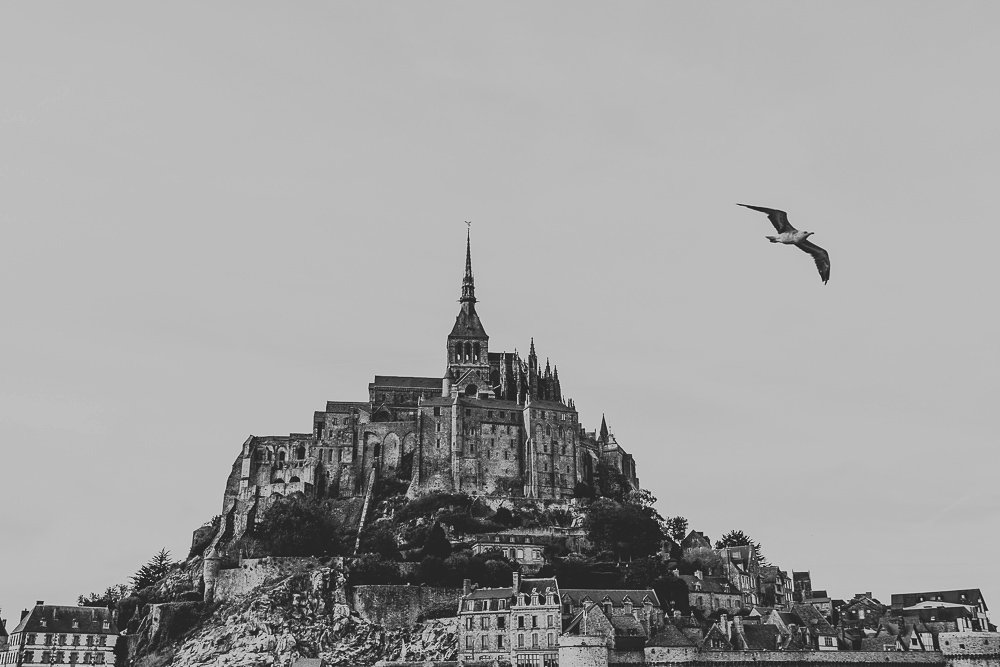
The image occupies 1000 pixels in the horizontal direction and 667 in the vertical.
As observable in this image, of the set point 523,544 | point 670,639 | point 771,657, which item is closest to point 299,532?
point 523,544

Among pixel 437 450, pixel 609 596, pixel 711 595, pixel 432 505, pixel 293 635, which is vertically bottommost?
pixel 293 635

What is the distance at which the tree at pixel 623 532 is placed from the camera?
98.1 meters

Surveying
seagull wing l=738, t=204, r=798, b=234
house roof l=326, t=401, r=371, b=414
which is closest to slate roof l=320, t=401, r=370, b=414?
house roof l=326, t=401, r=371, b=414

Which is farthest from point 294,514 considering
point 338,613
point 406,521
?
point 338,613

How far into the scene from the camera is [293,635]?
84750 mm

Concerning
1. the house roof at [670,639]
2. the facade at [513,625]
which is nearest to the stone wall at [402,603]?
the facade at [513,625]

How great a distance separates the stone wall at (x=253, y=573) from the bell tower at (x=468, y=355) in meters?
29.0

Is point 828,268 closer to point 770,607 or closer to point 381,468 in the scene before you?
point 770,607

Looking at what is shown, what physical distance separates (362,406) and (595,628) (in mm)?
50221

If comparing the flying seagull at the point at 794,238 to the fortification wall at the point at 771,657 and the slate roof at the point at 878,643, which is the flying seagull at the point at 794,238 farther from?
the slate roof at the point at 878,643

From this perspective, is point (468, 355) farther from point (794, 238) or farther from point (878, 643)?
point (794, 238)

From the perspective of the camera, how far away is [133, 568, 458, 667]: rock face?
82812mm

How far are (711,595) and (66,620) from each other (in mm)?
53350

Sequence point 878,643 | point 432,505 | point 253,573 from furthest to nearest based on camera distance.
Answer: point 432,505
point 253,573
point 878,643
